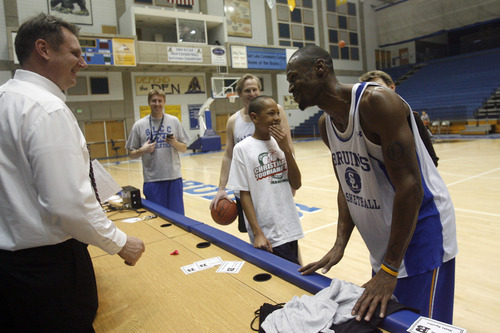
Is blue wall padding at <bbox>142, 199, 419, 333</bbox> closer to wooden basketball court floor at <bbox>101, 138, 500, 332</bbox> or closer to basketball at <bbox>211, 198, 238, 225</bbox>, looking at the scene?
basketball at <bbox>211, 198, 238, 225</bbox>

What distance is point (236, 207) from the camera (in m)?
2.78

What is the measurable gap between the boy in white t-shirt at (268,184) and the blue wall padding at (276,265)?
0.26 m

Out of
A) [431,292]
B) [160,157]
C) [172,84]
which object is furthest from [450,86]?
[431,292]

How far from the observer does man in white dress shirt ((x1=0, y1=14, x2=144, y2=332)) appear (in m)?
1.22

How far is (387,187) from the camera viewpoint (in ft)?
4.83

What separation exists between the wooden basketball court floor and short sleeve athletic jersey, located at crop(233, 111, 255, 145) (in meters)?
1.29

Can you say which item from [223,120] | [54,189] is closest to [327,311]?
[54,189]

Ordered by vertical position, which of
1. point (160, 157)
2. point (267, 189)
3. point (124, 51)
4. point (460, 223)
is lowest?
point (460, 223)

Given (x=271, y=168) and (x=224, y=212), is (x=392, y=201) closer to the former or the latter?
(x=271, y=168)

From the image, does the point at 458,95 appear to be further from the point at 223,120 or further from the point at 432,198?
the point at 432,198

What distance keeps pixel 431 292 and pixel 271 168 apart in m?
1.21

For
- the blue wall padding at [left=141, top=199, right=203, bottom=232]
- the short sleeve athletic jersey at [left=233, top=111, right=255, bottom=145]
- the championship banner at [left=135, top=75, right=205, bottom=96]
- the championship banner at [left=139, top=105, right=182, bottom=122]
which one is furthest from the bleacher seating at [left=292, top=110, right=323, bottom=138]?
the blue wall padding at [left=141, top=199, right=203, bottom=232]

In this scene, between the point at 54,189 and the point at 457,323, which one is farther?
the point at 457,323

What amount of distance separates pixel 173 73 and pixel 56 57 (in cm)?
→ 1826
